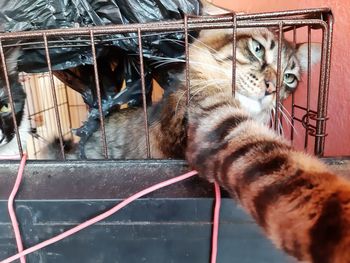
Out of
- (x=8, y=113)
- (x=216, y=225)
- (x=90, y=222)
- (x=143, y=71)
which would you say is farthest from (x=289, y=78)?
(x=8, y=113)

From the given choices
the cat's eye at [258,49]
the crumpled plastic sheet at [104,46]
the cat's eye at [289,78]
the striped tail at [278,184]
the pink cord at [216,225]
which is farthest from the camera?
the cat's eye at [289,78]

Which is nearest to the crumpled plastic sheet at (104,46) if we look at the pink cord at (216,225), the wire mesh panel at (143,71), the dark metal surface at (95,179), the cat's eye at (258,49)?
the wire mesh panel at (143,71)

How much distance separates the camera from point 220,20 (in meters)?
0.64

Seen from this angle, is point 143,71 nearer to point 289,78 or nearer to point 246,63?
point 246,63

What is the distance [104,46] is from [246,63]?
34cm

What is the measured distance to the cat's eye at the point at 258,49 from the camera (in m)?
0.90

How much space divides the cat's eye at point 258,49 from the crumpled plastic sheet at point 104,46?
0.51ft

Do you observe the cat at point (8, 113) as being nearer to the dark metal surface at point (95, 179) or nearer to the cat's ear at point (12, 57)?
the cat's ear at point (12, 57)

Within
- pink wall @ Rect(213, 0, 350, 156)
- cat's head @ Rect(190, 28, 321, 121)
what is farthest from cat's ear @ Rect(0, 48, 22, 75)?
pink wall @ Rect(213, 0, 350, 156)

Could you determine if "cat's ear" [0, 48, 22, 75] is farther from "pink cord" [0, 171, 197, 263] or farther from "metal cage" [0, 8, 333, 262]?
"pink cord" [0, 171, 197, 263]

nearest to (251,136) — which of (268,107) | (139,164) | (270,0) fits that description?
(139,164)

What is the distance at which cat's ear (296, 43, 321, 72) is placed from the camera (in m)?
0.97

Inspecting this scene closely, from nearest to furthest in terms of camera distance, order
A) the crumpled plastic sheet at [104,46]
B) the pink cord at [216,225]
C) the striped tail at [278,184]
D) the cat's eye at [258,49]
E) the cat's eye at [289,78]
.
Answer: the striped tail at [278,184]
the pink cord at [216,225]
the crumpled plastic sheet at [104,46]
the cat's eye at [258,49]
the cat's eye at [289,78]

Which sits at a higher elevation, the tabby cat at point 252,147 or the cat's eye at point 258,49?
the cat's eye at point 258,49
